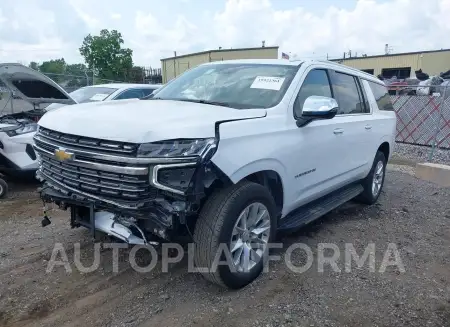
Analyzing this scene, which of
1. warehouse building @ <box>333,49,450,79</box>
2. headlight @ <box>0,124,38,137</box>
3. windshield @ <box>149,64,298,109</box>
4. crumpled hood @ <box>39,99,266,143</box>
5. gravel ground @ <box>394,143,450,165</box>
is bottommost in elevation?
gravel ground @ <box>394,143,450,165</box>

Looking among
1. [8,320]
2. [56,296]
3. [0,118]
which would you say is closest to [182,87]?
[56,296]

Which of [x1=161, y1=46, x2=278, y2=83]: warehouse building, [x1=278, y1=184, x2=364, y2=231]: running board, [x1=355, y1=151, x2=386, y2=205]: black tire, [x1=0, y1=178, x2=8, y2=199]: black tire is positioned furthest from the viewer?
[x1=161, y1=46, x2=278, y2=83]: warehouse building

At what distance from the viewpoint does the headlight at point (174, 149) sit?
2744 mm

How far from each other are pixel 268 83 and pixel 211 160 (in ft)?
4.56

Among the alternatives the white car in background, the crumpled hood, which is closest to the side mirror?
the crumpled hood

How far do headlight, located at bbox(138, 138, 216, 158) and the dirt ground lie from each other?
1.22 meters

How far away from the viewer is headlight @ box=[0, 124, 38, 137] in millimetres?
5988

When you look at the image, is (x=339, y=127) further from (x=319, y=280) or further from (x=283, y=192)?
(x=319, y=280)

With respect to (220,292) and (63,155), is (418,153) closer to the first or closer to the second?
(220,292)

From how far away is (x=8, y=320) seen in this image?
2918mm

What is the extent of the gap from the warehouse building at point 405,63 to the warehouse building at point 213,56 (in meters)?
7.01

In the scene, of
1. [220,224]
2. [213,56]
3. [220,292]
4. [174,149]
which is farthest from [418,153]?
[213,56]

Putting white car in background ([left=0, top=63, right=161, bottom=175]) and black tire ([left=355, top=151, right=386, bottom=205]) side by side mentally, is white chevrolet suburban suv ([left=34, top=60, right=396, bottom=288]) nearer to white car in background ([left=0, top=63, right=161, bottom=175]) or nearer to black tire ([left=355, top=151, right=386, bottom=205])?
black tire ([left=355, top=151, right=386, bottom=205])

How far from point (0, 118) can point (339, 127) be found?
5.53 metres
